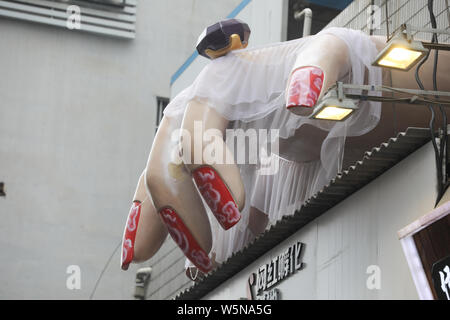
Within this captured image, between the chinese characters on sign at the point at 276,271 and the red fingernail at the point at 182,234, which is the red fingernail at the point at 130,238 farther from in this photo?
the chinese characters on sign at the point at 276,271

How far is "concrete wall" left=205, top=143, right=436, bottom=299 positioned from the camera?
10.2 m

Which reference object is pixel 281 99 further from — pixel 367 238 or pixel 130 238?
pixel 130 238

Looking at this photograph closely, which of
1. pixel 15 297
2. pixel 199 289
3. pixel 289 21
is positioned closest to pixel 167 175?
pixel 199 289

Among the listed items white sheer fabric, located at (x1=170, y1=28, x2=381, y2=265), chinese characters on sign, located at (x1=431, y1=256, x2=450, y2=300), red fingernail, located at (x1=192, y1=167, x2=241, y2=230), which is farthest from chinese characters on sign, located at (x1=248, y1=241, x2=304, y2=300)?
chinese characters on sign, located at (x1=431, y1=256, x2=450, y2=300)

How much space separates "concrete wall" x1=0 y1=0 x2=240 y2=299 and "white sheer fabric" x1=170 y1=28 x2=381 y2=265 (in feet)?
39.1

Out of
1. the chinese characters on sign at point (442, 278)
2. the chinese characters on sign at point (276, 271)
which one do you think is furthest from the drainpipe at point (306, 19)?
the chinese characters on sign at point (442, 278)

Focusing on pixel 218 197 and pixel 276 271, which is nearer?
pixel 218 197

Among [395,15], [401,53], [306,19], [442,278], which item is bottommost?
[442,278]

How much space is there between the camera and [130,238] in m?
13.5

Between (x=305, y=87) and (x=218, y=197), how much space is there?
172 centimetres

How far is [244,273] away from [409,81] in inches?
154

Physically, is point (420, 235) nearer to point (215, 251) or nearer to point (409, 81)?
point (409, 81)

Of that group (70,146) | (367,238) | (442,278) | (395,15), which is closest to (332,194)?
Result: (367,238)

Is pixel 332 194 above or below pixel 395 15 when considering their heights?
below
